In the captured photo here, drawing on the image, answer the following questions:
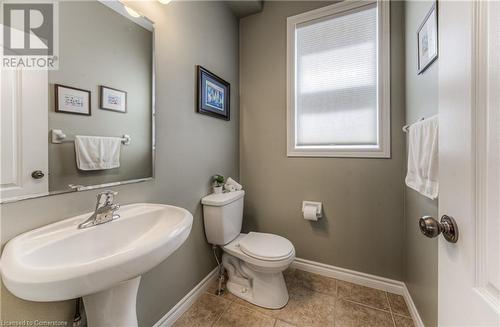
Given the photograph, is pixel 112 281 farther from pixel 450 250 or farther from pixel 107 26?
pixel 107 26

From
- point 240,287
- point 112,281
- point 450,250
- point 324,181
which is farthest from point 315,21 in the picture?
point 240,287

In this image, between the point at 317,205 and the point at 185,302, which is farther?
the point at 317,205

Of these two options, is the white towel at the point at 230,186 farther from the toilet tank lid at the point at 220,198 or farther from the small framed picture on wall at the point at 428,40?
the small framed picture on wall at the point at 428,40

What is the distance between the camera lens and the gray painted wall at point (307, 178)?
1551 mm

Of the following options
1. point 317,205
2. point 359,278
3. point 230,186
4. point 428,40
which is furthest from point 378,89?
point 359,278

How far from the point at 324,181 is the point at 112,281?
160 cm

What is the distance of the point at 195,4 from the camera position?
148 centimetres

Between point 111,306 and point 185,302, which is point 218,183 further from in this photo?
point 111,306

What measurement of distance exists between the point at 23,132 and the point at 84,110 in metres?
0.23

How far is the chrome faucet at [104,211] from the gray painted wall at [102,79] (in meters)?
0.10

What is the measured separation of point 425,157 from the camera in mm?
1021

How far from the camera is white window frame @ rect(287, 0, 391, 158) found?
1.53 metres

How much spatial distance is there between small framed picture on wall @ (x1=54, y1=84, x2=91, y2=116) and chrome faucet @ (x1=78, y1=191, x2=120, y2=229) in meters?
0.37

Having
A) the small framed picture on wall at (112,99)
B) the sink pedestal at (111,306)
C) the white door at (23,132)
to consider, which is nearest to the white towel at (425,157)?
the sink pedestal at (111,306)
